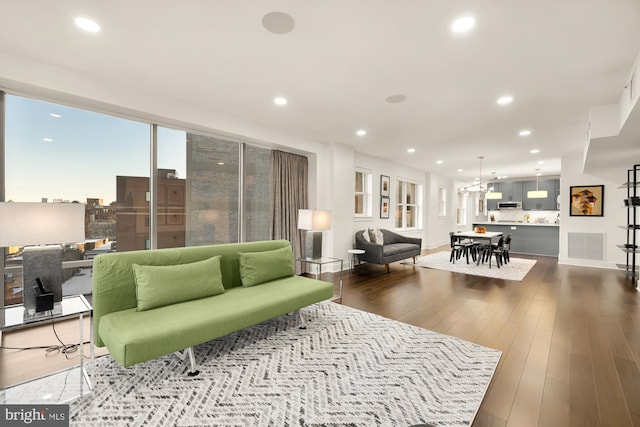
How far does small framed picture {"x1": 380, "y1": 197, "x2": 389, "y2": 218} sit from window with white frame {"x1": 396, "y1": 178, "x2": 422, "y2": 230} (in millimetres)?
763

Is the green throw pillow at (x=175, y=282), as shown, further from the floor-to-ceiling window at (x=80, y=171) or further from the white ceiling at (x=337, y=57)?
the white ceiling at (x=337, y=57)

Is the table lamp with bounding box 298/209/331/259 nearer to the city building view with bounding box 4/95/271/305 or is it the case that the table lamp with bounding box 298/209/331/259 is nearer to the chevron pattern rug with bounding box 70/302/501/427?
the city building view with bounding box 4/95/271/305

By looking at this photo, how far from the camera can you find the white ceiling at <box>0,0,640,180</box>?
2.05m

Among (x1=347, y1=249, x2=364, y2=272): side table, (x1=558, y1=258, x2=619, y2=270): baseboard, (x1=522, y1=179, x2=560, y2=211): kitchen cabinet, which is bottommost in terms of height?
(x1=558, y1=258, x2=619, y2=270): baseboard

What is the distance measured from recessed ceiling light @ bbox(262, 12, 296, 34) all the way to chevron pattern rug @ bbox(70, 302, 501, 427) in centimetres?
273

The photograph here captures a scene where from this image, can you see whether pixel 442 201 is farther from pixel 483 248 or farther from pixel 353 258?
pixel 353 258

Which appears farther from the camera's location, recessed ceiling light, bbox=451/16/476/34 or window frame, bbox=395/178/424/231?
window frame, bbox=395/178/424/231

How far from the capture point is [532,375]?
2.20 metres

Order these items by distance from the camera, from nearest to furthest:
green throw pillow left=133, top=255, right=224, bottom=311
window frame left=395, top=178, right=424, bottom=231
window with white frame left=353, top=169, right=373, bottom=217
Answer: green throw pillow left=133, top=255, right=224, bottom=311 < window with white frame left=353, top=169, right=373, bottom=217 < window frame left=395, top=178, right=424, bottom=231

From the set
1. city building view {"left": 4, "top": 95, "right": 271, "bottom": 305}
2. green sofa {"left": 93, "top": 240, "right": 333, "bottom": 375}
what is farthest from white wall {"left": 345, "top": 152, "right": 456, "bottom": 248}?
green sofa {"left": 93, "top": 240, "right": 333, "bottom": 375}

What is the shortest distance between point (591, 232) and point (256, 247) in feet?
25.8

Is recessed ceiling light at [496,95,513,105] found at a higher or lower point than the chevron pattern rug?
higher

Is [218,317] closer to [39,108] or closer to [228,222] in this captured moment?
[228,222]

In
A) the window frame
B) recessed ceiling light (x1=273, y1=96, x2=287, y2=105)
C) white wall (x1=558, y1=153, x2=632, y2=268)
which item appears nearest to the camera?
recessed ceiling light (x1=273, y1=96, x2=287, y2=105)
